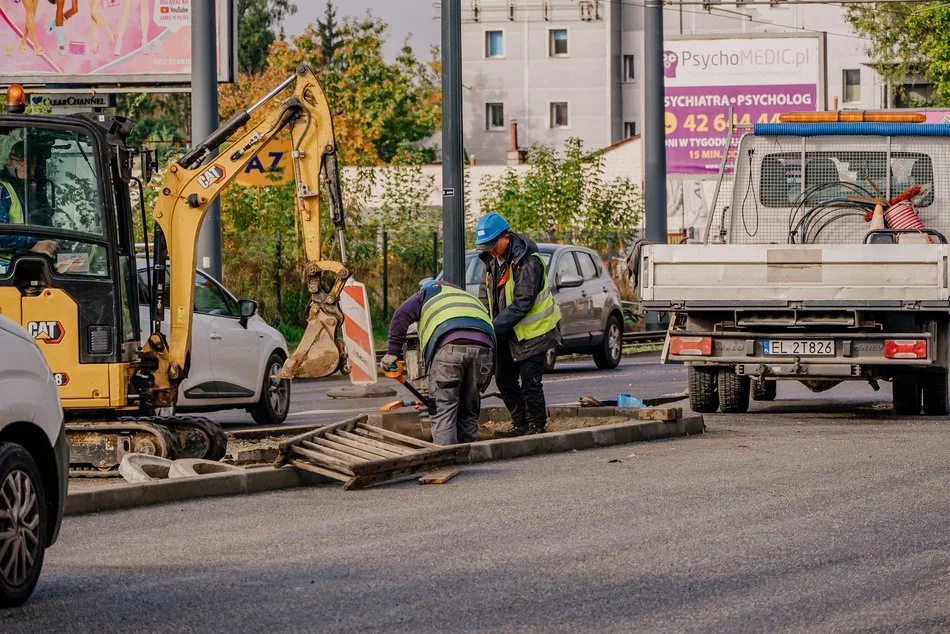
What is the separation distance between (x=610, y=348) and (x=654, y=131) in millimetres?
5734

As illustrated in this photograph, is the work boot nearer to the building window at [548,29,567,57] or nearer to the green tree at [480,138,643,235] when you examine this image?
the green tree at [480,138,643,235]

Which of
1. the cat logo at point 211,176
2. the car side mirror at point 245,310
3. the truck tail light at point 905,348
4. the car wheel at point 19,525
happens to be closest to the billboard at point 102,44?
the car side mirror at point 245,310

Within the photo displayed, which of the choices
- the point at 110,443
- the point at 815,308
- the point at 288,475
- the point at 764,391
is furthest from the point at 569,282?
the point at 288,475

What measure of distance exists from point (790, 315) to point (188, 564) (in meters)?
8.70

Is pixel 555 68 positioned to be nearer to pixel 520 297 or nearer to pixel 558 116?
pixel 558 116

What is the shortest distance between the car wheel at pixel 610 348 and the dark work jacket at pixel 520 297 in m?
10.5

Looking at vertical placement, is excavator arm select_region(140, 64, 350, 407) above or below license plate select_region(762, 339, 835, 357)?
above

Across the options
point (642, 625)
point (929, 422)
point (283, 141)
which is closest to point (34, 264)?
point (642, 625)

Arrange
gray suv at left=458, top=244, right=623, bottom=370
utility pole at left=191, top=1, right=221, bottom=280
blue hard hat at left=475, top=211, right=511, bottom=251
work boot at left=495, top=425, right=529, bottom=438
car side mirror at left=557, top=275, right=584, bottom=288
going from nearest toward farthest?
1. blue hard hat at left=475, top=211, right=511, bottom=251
2. work boot at left=495, top=425, right=529, bottom=438
3. utility pole at left=191, top=1, right=221, bottom=280
4. car side mirror at left=557, top=275, right=584, bottom=288
5. gray suv at left=458, top=244, right=623, bottom=370

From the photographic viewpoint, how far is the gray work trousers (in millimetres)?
13227

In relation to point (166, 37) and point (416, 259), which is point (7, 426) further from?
point (416, 259)

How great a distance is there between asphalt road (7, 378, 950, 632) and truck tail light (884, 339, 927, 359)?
2980 mm

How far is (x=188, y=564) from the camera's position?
8.43m

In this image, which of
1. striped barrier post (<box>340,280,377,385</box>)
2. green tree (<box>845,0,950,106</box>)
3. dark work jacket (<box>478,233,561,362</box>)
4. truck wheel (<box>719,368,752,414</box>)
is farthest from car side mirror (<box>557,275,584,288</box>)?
green tree (<box>845,0,950,106</box>)
